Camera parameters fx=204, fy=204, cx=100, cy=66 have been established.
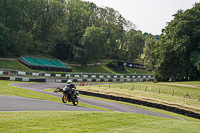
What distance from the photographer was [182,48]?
1876 inches

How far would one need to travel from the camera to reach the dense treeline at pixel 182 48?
48.6m

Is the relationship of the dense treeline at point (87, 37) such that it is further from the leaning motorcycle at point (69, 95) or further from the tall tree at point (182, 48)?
the leaning motorcycle at point (69, 95)

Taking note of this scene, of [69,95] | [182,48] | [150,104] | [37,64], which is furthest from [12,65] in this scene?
[69,95]

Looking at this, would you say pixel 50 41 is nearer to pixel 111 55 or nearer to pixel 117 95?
pixel 111 55

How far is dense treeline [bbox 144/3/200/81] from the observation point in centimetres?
4862

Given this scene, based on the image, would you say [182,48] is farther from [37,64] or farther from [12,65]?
[12,65]

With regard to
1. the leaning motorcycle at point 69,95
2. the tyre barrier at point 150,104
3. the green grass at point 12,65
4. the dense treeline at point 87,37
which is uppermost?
the dense treeline at point 87,37

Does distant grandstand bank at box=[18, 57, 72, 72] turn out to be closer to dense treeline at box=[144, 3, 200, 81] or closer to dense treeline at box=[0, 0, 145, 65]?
dense treeline at box=[0, 0, 145, 65]

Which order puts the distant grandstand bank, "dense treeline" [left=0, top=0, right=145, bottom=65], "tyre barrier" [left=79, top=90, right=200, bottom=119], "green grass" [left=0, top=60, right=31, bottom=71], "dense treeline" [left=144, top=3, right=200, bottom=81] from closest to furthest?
1. "tyre barrier" [left=79, top=90, right=200, bottom=119]
2. "dense treeline" [left=144, top=3, right=200, bottom=81]
3. "green grass" [left=0, top=60, right=31, bottom=71]
4. the distant grandstand bank
5. "dense treeline" [left=0, top=0, right=145, bottom=65]

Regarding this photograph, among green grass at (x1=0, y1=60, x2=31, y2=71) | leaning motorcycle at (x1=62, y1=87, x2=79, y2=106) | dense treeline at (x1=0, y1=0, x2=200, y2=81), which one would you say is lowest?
leaning motorcycle at (x1=62, y1=87, x2=79, y2=106)

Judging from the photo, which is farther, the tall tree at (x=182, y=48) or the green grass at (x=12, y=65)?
the green grass at (x=12, y=65)

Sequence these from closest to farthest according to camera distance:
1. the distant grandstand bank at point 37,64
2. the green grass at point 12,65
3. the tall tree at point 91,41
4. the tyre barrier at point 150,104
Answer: the tyre barrier at point 150,104, the green grass at point 12,65, the distant grandstand bank at point 37,64, the tall tree at point 91,41

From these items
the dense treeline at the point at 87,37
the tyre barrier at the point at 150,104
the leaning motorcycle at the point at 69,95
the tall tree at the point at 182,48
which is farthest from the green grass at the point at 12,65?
the leaning motorcycle at the point at 69,95

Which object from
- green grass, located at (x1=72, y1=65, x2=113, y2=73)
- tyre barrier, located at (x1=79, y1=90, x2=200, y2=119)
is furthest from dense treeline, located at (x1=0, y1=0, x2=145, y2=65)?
tyre barrier, located at (x1=79, y1=90, x2=200, y2=119)
